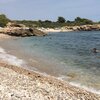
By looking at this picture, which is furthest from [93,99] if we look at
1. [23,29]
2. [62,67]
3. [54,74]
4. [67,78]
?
[23,29]

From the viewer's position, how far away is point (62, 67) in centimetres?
2766

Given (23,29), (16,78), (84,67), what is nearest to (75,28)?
(23,29)

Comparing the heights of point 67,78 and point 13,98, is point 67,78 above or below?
below

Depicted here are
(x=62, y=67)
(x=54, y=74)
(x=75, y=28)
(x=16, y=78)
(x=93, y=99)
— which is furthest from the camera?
(x=75, y=28)

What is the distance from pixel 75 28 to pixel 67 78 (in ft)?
527

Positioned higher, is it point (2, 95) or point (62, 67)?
point (2, 95)

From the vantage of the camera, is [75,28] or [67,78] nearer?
[67,78]

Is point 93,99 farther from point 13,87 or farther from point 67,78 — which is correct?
point 67,78

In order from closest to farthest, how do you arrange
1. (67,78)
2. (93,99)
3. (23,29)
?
1. (93,99)
2. (67,78)
3. (23,29)

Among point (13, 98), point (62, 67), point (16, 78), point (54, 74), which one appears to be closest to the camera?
point (13, 98)

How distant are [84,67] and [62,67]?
2.04m

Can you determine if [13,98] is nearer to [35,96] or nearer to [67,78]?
[35,96]

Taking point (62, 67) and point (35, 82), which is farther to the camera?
point (62, 67)

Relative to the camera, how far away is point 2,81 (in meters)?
15.7
